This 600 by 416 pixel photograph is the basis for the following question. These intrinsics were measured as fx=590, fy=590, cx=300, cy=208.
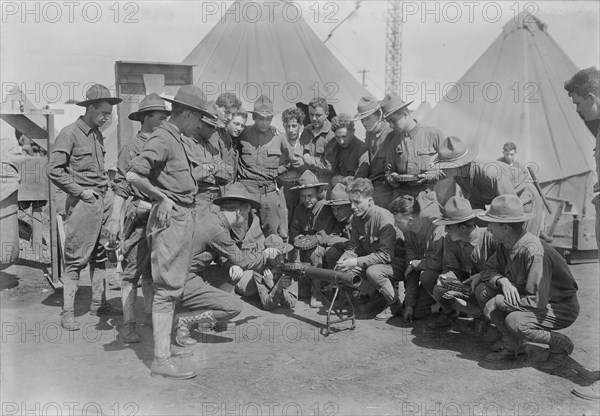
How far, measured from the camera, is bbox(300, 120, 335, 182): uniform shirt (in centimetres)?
678

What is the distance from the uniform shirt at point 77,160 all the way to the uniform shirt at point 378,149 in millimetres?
2840

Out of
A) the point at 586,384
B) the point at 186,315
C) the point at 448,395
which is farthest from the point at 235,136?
the point at 586,384

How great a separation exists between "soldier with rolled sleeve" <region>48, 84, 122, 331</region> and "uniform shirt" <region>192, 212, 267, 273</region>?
1.10 metres

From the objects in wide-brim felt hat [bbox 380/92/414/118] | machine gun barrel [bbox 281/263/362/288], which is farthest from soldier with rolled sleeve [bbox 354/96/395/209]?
machine gun barrel [bbox 281/263/362/288]

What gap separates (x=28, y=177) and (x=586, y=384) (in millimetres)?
6943

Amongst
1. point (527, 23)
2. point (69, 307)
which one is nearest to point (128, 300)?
point (69, 307)

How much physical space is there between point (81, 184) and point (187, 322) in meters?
1.72

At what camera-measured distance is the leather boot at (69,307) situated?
5180mm

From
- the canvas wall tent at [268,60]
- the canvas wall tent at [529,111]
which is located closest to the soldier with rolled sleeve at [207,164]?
the canvas wall tent at [268,60]

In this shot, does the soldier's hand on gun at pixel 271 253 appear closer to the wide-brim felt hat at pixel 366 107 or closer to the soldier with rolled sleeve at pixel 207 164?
the soldier with rolled sleeve at pixel 207 164

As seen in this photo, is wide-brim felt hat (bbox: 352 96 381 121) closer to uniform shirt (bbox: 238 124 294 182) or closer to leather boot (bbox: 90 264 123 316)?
uniform shirt (bbox: 238 124 294 182)

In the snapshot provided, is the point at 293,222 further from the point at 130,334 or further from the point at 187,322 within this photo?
the point at 130,334

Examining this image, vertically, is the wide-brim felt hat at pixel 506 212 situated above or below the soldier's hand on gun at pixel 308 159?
below

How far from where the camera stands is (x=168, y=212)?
3.98 metres
